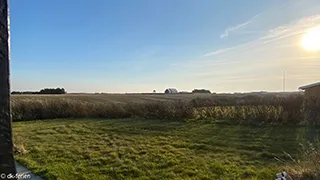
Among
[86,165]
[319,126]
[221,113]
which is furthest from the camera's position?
[221,113]

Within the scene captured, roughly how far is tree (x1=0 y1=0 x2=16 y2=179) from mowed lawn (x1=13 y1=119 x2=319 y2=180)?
11.8ft

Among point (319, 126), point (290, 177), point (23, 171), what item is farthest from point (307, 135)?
point (23, 171)

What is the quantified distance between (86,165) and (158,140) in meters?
3.38

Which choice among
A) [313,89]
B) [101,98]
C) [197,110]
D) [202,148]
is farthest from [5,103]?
[101,98]

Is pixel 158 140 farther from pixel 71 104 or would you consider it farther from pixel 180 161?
pixel 71 104

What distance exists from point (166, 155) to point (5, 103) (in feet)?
17.5

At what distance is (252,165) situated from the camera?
18.0ft

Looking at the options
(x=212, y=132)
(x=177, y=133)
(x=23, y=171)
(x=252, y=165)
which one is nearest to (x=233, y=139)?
(x=212, y=132)

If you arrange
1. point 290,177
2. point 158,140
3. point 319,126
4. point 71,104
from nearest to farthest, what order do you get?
1. point 290,177
2. point 158,140
3. point 319,126
4. point 71,104

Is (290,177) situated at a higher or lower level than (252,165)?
higher

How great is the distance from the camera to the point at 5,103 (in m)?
1.38

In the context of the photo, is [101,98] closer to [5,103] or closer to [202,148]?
[202,148]

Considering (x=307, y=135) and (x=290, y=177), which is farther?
(x=307, y=135)

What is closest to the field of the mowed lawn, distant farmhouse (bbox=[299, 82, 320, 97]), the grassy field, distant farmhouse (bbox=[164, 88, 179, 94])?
the mowed lawn
